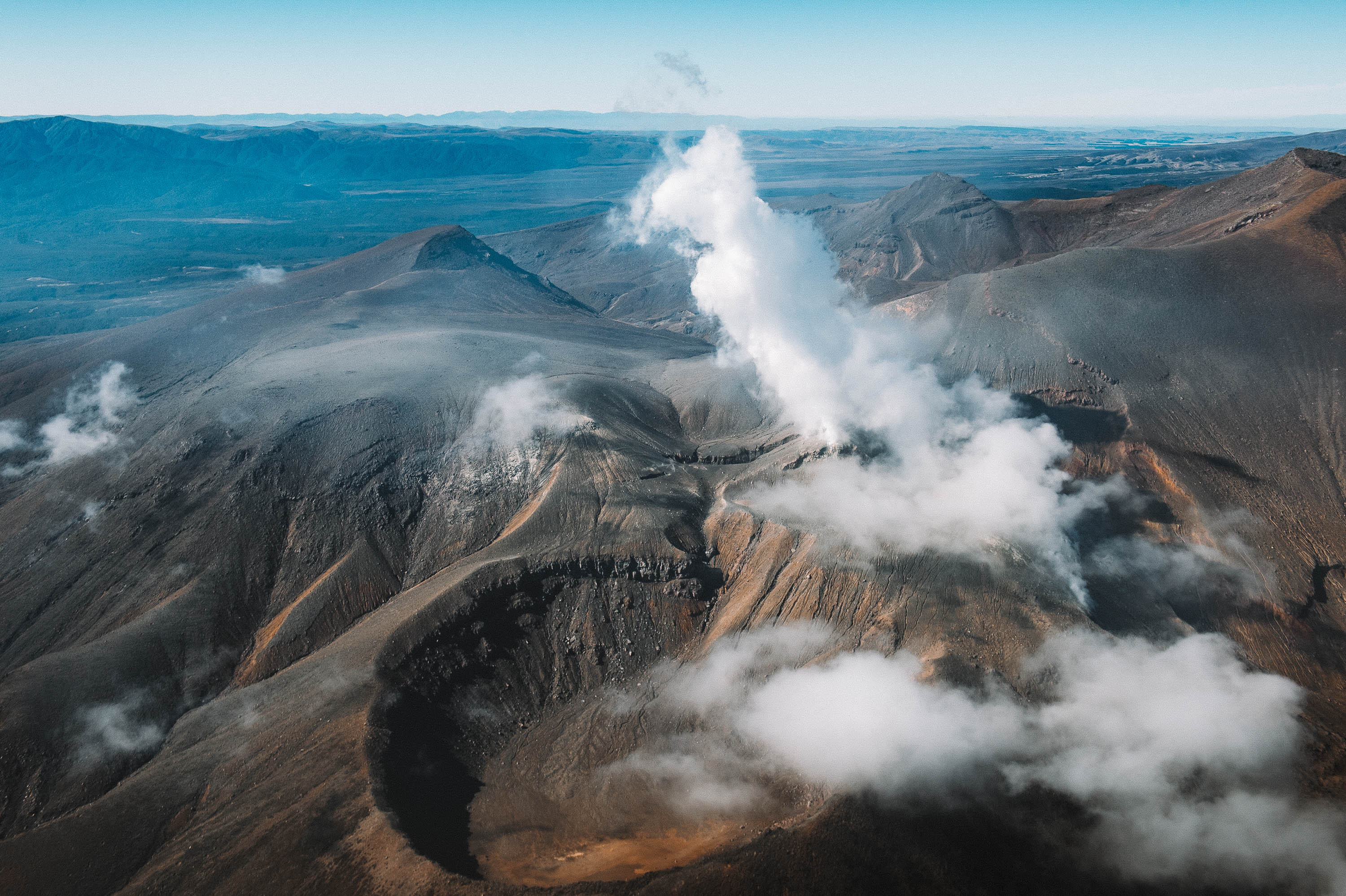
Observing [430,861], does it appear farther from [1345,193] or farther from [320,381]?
[1345,193]

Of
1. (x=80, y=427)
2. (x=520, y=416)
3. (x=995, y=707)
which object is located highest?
(x=520, y=416)

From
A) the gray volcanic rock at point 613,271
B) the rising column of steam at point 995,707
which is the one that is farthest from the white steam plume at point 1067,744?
the gray volcanic rock at point 613,271

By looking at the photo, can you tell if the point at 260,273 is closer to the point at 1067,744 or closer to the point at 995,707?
the point at 995,707

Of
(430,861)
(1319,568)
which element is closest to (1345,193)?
(1319,568)

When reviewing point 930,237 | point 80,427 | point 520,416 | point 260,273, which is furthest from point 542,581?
point 260,273

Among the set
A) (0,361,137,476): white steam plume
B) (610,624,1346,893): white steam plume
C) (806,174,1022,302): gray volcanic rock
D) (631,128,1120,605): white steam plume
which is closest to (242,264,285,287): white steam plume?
(0,361,137,476): white steam plume
